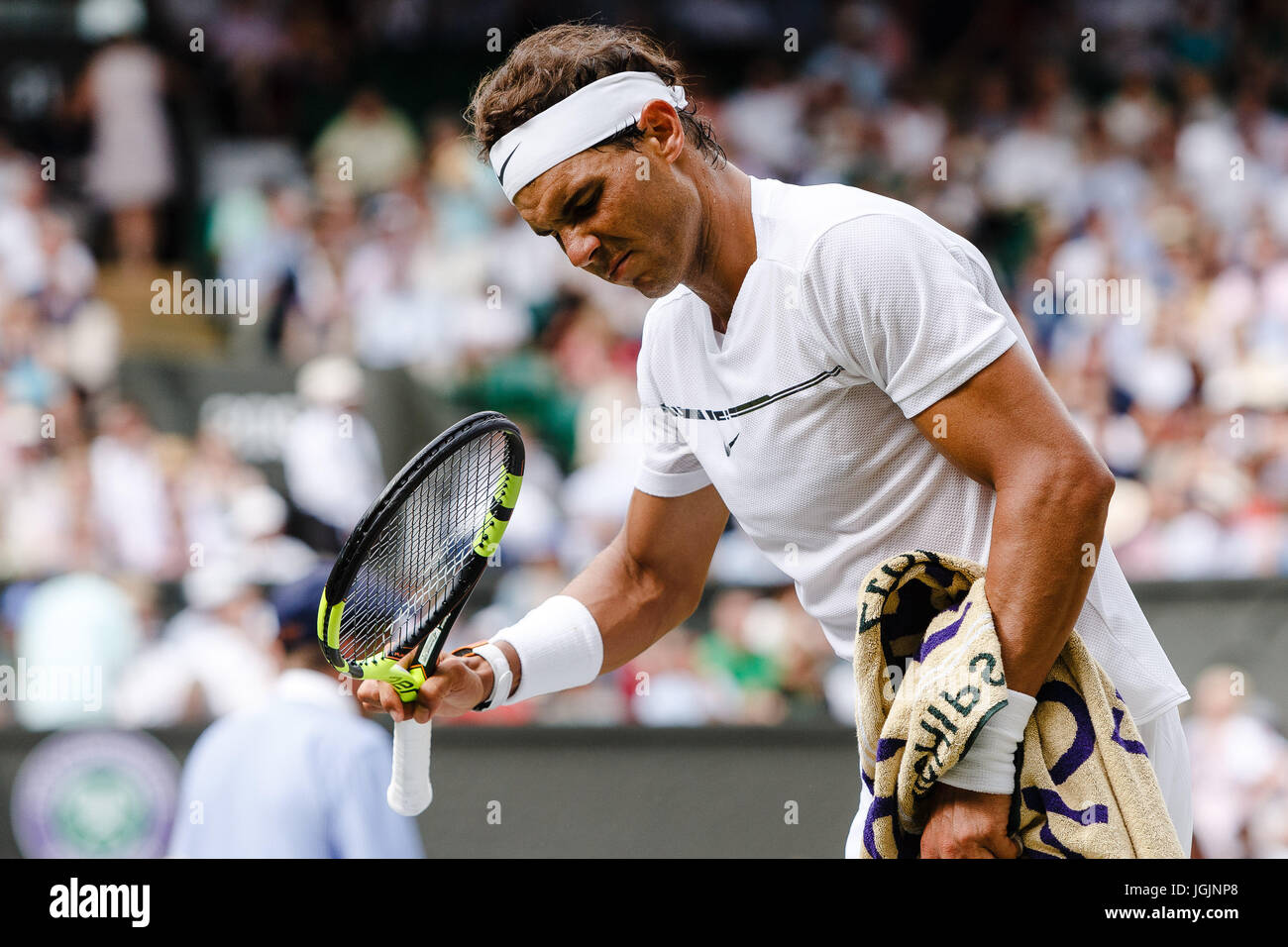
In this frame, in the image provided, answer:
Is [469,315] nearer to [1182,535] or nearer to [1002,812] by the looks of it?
[1182,535]

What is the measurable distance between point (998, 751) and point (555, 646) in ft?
2.39

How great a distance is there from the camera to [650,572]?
2.29 m

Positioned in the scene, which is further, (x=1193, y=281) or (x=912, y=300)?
(x=1193, y=281)

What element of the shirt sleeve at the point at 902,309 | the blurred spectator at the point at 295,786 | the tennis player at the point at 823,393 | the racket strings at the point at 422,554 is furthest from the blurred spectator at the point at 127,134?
the shirt sleeve at the point at 902,309

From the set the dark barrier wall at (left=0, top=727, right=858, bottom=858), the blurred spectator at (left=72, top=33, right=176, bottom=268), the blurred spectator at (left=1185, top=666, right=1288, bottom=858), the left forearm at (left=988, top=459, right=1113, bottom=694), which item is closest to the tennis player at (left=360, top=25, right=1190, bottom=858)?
the left forearm at (left=988, top=459, right=1113, bottom=694)

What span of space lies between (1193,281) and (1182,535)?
1541 mm

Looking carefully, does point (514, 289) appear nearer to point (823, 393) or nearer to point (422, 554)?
point (422, 554)

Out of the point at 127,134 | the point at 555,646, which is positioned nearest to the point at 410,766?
the point at 555,646

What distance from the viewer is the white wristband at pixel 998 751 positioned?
1.64 m
